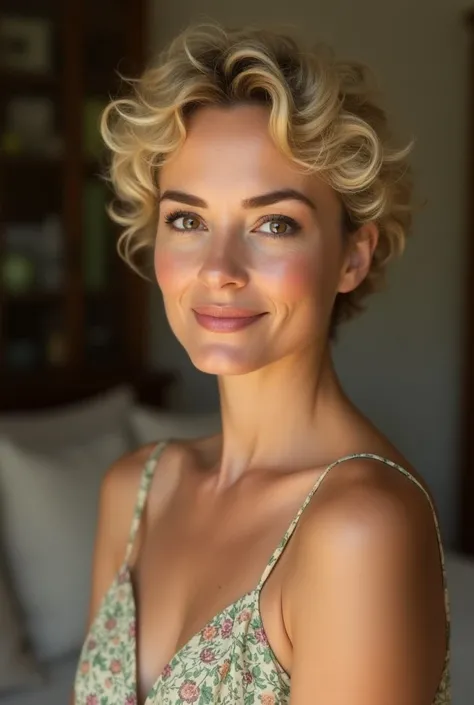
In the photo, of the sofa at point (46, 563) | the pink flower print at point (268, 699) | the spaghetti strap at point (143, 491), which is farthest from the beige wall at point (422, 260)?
the pink flower print at point (268, 699)

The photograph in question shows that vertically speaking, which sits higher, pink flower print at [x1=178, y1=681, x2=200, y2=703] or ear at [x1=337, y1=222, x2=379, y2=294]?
ear at [x1=337, y1=222, x2=379, y2=294]

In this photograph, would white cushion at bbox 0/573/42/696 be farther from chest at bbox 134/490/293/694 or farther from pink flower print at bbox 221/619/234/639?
pink flower print at bbox 221/619/234/639

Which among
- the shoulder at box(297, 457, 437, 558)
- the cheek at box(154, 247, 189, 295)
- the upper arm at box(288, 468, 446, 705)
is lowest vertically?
the upper arm at box(288, 468, 446, 705)

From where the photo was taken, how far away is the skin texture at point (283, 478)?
2.56 ft

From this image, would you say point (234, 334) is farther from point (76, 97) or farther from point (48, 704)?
point (76, 97)

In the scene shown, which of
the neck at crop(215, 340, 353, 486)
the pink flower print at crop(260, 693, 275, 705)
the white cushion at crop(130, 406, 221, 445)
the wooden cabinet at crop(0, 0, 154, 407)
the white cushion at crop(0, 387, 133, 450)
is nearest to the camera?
the pink flower print at crop(260, 693, 275, 705)

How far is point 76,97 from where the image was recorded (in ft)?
8.11

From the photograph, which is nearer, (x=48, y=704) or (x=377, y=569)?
(x=377, y=569)

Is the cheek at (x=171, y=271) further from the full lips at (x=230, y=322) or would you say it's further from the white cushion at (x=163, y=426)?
the white cushion at (x=163, y=426)

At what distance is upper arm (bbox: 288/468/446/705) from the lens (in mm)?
771

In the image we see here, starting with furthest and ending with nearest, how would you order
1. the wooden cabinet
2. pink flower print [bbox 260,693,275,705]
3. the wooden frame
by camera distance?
the wooden frame, the wooden cabinet, pink flower print [bbox 260,693,275,705]

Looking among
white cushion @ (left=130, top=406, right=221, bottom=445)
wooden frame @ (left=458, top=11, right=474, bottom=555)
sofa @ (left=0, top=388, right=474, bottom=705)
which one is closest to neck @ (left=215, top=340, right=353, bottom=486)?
sofa @ (left=0, top=388, right=474, bottom=705)

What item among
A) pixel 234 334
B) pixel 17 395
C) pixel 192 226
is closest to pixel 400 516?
pixel 234 334

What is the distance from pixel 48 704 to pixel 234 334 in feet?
3.75
